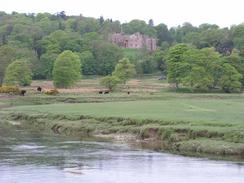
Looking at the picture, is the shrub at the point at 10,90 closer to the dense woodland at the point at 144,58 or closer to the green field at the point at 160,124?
the green field at the point at 160,124

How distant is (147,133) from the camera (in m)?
53.5

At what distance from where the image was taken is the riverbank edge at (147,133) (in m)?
45.2

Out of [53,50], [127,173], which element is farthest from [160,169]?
[53,50]

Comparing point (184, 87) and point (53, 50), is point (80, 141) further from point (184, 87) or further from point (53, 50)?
point (53, 50)

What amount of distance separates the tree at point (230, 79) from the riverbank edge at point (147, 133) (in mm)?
53774

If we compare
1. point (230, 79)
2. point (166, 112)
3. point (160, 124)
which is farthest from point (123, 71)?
point (160, 124)

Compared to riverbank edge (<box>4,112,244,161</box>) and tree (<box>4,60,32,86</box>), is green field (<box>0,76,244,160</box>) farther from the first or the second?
tree (<box>4,60,32,86</box>)

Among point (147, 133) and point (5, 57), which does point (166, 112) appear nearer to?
point (147, 133)

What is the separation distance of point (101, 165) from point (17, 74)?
267ft

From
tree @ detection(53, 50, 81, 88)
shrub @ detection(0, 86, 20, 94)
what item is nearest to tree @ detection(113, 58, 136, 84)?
tree @ detection(53, 50, 81, 88)

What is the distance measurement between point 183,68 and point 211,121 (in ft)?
209

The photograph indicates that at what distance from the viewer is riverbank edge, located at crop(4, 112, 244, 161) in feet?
148

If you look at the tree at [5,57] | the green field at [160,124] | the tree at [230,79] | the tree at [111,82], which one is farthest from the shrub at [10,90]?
the tree at [230,79]

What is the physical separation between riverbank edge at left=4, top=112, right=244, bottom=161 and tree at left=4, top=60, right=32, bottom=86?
4885cm
